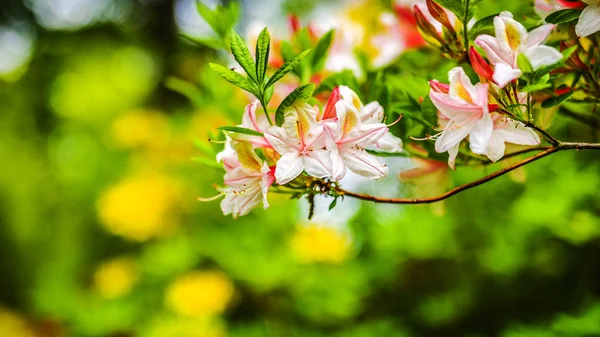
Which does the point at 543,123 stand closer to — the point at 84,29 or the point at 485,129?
the point at 485,129

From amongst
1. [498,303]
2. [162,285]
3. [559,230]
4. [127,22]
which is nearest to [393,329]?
[498,303]

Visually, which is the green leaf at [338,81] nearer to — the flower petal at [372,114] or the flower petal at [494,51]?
the flower petal at [372,114]

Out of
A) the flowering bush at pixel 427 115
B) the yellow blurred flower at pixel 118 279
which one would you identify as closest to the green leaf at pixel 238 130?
the flowering bush at pixel 427 115

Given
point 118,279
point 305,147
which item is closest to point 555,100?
point 305,147

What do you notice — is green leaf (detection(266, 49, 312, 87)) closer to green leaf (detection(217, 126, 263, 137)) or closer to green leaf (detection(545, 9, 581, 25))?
green leaf (detection(217, 126, 263, 137))

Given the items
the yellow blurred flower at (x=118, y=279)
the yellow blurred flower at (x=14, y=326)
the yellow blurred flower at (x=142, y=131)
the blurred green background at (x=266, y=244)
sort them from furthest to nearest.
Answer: the yellow blurred flower at (x=14, y=326) < the yellow blurred flower at (x=142, y=131) < the yellow blurred flower at (x=118, y=279) < the blurred green background at (x=266, y=244)
